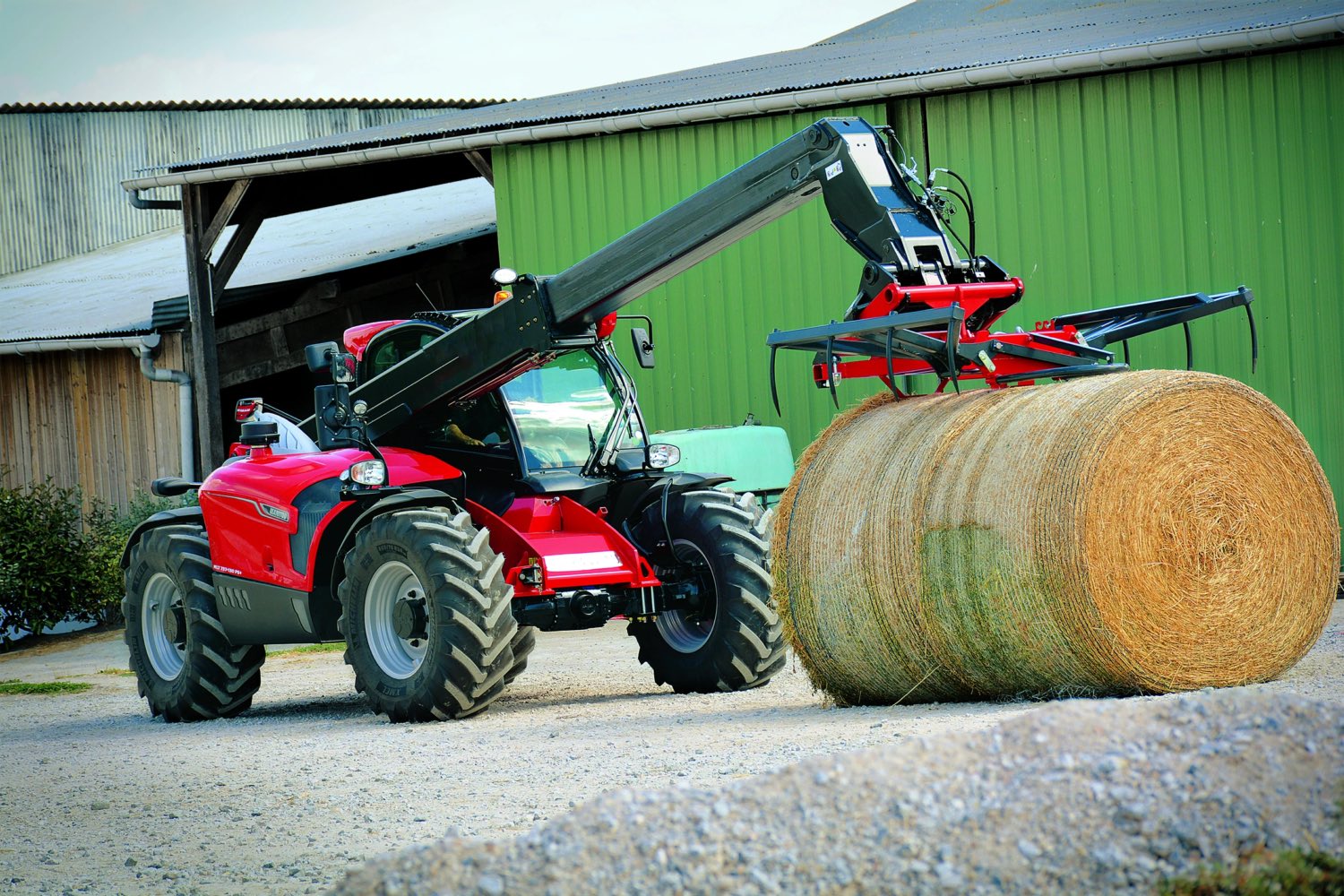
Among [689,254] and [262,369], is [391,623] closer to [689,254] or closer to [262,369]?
[689,254]

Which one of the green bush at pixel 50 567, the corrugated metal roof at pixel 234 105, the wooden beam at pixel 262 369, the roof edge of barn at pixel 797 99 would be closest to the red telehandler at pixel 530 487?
the roof edge of barn at pixel 797 99

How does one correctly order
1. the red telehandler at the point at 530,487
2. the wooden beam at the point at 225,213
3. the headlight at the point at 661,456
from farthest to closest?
the wooden beam at the point at 225,213 → the headlight at the point at 661,456 → the red telehandler at the point at 530,487

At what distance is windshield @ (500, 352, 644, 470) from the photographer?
32.7ft

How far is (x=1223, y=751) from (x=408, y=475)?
596 cm

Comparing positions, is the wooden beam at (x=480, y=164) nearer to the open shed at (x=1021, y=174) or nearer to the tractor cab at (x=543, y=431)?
Result: the open shed at (x=1021, y=174)

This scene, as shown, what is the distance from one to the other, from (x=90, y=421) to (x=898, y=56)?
34.0 feet

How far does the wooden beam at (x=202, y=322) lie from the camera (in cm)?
1753

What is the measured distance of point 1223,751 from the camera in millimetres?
4629

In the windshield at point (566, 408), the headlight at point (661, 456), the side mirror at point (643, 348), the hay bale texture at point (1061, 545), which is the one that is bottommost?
the hay bale texture at point (1061, 545)

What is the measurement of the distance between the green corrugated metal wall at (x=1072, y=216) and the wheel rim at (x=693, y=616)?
5.17 m

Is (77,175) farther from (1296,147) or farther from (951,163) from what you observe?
(1296,147)

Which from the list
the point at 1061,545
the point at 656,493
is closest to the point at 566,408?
the point at 656,493

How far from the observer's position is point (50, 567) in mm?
17234

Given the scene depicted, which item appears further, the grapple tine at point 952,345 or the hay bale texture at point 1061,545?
the grapple tine at point 952,345
